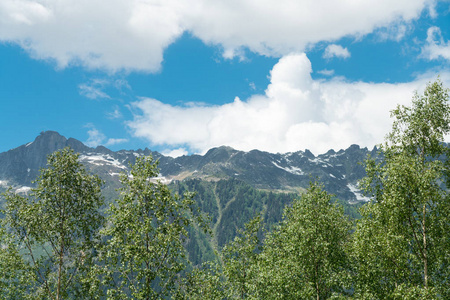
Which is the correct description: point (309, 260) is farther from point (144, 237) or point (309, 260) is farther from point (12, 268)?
point (12, 268)

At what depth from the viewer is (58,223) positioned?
40.8 meters

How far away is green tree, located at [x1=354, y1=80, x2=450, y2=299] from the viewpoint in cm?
3441

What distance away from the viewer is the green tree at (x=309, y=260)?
38.3 m

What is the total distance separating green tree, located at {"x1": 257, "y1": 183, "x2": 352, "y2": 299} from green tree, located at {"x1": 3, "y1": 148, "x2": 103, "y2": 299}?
21764 millimetres

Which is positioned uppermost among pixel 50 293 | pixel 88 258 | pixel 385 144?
pixel 385 144

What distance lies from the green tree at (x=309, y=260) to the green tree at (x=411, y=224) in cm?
349

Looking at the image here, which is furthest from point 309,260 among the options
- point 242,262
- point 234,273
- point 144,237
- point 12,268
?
point 12,268

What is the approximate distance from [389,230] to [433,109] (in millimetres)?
16150

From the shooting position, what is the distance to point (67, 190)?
41656 millimetres

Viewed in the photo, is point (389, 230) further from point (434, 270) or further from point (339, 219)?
point (339, 219)

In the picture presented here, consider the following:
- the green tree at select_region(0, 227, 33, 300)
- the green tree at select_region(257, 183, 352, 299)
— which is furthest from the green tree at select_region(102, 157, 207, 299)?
the green tree at select_region(0, 227, 33, 300)

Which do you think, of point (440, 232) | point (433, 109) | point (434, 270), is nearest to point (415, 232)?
point (440, 232)

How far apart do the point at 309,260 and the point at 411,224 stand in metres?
11.7

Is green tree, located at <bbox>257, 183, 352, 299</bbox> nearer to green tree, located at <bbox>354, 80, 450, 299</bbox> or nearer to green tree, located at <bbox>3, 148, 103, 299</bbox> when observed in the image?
green tree, located at <bbox>354, 80, 450, 299</bbox>
